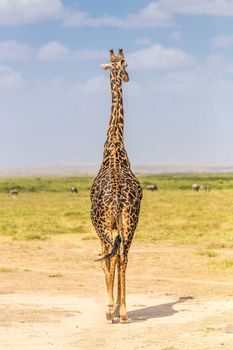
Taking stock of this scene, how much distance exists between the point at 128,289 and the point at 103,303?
2.03 metres

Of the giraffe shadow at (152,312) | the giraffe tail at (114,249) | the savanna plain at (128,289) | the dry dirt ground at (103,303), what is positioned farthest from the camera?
the giraffe shadow at (152,312)

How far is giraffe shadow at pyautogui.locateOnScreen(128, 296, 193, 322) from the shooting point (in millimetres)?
12555

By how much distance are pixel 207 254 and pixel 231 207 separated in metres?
22.0

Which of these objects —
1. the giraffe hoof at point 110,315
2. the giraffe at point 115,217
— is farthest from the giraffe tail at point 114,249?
the giraffe hoof at point 110,315

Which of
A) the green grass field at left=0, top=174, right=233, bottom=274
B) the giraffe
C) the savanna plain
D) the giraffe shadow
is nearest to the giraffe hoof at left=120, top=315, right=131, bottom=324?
the giraffe

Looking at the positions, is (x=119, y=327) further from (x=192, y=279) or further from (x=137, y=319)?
(x=192, y=279)

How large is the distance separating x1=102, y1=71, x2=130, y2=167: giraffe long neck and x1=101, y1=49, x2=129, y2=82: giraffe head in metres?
0.05

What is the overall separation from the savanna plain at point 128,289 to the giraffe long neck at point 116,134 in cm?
248

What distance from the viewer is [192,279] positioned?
58.2ft

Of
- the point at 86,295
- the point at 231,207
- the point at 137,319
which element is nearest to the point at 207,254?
the point at 86,295

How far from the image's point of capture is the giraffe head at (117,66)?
13.5 m

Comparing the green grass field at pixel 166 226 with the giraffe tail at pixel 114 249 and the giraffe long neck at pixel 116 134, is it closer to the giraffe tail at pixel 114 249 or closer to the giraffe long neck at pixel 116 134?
the giraffe long neck at pixel 116 134

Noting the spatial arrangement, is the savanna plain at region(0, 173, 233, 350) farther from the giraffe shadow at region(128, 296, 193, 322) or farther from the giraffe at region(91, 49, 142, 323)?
the giraffe at region(91, 49, 142, 323)

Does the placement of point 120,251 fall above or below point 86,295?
above
